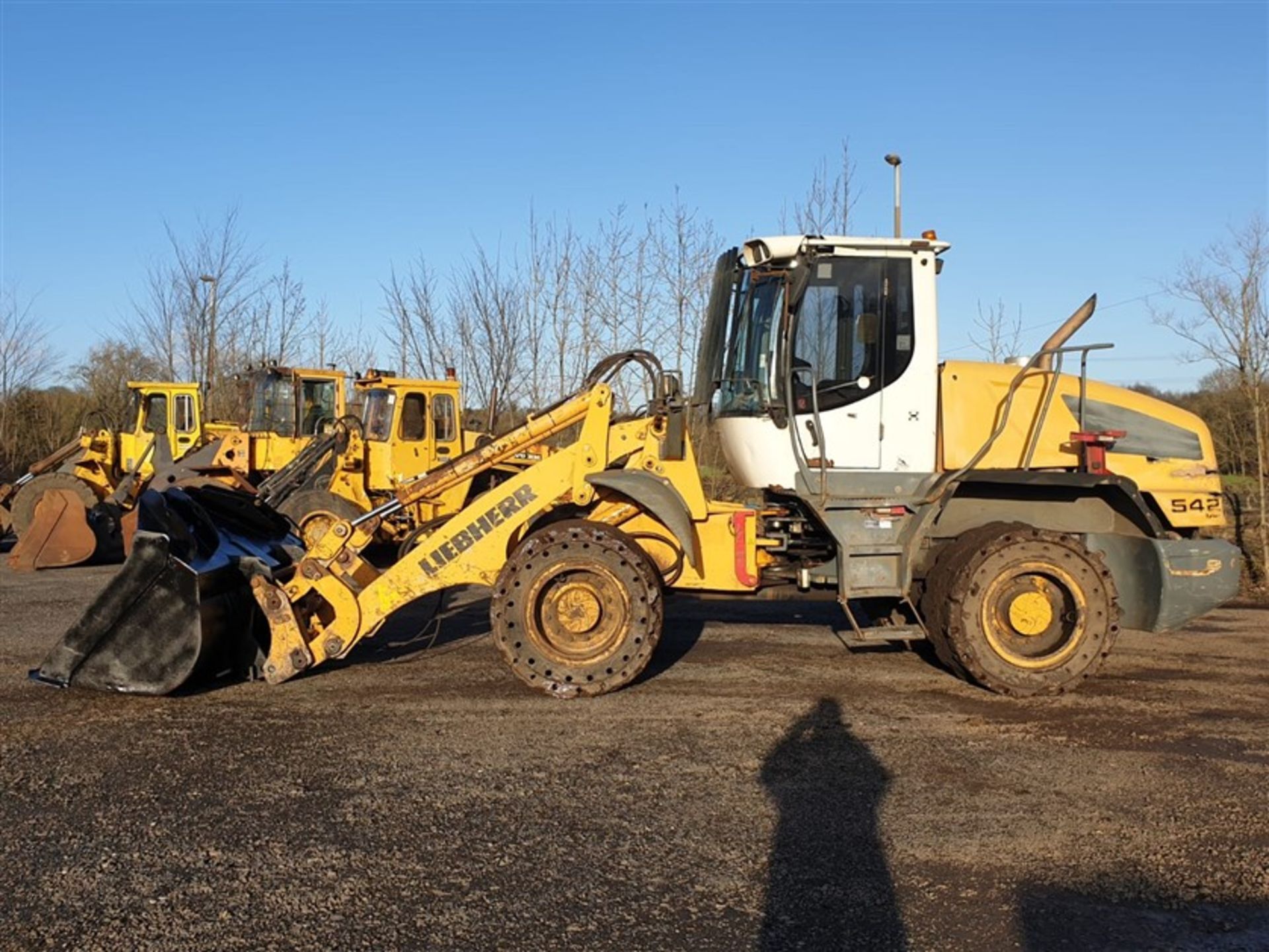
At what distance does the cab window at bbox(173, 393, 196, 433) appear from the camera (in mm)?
16156

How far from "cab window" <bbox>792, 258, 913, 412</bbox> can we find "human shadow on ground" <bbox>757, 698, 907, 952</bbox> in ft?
7.25

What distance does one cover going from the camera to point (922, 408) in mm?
6832

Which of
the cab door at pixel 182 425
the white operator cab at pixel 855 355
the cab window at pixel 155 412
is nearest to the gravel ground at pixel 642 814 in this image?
the white operator cab at pixel 855 355

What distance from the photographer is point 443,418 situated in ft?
48.0

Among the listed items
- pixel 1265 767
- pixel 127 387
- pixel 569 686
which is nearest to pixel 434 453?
pixel 127 387

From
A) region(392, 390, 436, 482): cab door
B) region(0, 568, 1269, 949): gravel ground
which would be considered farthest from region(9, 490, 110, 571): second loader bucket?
region(0, 568, 1269, 949): gravel ground

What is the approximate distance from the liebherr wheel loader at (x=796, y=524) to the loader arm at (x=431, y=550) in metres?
0.02

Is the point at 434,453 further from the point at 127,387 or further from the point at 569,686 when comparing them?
the point at 569,686

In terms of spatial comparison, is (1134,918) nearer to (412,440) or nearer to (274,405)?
(412,440)

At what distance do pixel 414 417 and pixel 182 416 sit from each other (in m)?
4.39

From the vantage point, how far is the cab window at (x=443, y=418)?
1456 cm

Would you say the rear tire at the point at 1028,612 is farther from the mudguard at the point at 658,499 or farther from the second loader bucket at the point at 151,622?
the second loader bucket at the point at 151,622

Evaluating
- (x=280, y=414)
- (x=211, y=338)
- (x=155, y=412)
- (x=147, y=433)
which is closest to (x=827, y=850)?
(x=280, y=414)

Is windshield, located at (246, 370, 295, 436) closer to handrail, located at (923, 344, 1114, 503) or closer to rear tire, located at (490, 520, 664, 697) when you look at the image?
rear tire, located at (490, 520, 664, 697)
